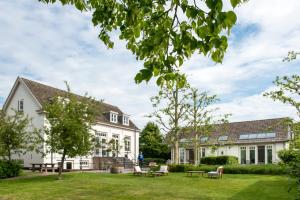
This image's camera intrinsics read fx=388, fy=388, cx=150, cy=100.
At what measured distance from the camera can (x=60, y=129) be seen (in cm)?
2448

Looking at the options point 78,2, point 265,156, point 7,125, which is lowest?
point 265,156

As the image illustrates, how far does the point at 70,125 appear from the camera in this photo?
24.1 metres

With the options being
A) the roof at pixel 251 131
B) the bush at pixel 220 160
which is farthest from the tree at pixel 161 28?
the roof at pixel 251 131

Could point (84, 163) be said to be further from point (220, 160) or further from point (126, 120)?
point (220, 160)

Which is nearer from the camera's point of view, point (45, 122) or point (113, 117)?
point (45, 122)

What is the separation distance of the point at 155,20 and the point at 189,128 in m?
28.6

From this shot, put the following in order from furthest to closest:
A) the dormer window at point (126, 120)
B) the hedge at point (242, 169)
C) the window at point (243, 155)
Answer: the window at point (243, 155) < the dormer window at point (126, 120) < the hedge at point (242, 169)

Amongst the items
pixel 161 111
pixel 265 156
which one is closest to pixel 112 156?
pixel 161 111

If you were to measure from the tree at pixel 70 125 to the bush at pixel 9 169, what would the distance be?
4.12 metres

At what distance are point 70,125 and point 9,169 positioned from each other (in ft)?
21.6

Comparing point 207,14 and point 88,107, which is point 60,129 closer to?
point 88,107

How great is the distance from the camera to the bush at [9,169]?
1048 inches

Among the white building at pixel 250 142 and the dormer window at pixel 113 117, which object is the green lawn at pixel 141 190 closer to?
the dormer window at pixel 113 117

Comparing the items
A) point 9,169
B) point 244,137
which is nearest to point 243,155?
point 244,137
